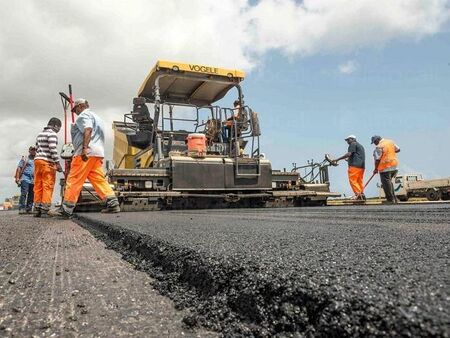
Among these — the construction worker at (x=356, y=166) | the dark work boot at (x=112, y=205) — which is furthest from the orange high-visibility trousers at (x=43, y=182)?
the construction worker at (x=356, y=166)

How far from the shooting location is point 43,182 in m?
6.49

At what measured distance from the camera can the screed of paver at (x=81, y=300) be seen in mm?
1023

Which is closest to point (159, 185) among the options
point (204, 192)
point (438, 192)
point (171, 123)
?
point (204, 192)

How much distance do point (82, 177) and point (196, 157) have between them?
7.69 ft

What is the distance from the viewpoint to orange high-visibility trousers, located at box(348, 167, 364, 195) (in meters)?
9.00

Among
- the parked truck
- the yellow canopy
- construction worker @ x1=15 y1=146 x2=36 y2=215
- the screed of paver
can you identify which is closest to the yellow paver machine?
the yellow canopy

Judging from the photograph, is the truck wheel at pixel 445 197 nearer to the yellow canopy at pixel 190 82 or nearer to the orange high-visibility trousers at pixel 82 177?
the yellow canopy at pixel 190 82

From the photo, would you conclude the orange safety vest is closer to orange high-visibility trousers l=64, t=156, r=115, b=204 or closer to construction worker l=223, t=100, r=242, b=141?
construction worker l=223, t=100, r=242, b=141

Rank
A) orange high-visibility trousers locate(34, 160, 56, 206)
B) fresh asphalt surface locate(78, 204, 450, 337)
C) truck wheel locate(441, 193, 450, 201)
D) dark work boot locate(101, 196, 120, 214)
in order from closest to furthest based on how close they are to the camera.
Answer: fresh asphalt surface locate(78, 204, 450, 337)
dark work boot locate(101, 196, 120, 214)
orange high-visibility trousers locate(34, 160, 56, 206)
truck wheel locate(441, 193, 450, 201)

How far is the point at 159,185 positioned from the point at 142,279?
18.0 ft

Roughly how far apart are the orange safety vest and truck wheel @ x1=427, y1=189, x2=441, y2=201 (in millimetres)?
11536

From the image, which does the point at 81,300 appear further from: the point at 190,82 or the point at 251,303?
the point at 190,82

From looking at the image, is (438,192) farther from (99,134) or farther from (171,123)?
(99,134)

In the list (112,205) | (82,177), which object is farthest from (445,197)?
(82,177)
